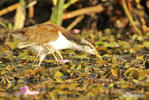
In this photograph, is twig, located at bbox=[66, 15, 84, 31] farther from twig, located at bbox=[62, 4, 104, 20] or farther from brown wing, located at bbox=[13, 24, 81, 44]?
brown wing, located at bbox=[13, 24, 81, 44]

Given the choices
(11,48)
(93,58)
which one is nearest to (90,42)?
(93,58)

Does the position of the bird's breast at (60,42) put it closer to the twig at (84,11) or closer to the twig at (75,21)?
the twig at (84,11)

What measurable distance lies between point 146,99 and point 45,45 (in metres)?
2.43

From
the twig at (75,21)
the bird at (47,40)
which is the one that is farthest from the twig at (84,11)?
the bird at (47,40)

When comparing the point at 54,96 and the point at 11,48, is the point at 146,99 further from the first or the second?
the point at 11,48

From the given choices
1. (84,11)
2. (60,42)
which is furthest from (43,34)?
(84,11)

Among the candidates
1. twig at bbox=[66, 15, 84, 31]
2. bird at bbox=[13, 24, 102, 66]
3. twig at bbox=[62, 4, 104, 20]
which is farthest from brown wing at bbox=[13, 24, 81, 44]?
twig at bbox=[66, 15, 84, 31]

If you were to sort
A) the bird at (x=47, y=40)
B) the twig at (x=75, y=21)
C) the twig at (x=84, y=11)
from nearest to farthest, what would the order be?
the bird at (x=47, y=40) → the twig at (x=84, y=11) → the twig at (x=75, y=21)

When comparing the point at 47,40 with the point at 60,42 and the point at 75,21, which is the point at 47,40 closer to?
the point at 60,42

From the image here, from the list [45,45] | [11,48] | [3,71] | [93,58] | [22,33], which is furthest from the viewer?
[11,48]

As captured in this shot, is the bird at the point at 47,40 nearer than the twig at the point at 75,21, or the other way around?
the bird at the point at 47,40

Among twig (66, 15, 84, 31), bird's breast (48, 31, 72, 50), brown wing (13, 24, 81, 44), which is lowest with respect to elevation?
bird's breast (48, 31, 72, 50)

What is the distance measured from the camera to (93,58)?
6840 mm

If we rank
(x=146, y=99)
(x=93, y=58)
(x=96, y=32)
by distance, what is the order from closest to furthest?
(x=146, y=99) → (x=93, y=58) → (x=96, y=32)
